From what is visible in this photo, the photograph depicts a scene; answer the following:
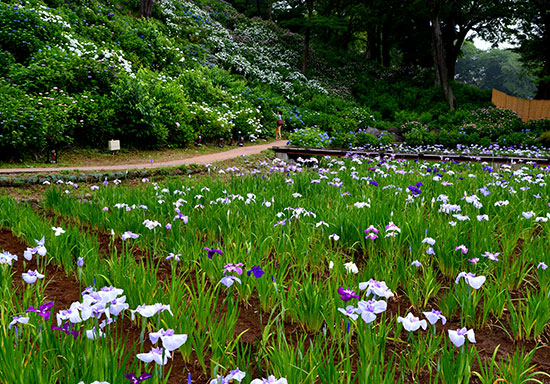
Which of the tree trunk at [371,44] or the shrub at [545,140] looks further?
the tree trunk at [371,44]

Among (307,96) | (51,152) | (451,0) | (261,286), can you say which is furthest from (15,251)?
(451,0)

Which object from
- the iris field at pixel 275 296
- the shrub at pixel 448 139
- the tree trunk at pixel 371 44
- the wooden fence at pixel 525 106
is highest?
the tree trunk at pixel 371 44

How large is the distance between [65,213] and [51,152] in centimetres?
457

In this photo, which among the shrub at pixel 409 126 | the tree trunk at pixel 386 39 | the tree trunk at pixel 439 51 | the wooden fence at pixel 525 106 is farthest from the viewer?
the tree trunk at pixel 386 39

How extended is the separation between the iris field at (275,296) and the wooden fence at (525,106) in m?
20.0

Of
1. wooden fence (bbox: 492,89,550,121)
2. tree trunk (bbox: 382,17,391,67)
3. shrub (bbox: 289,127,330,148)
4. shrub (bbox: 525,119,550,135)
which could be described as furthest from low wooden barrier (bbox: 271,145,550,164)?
tree trunk (bbox: 382,17,391,67)

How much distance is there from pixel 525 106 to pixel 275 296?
2436cm

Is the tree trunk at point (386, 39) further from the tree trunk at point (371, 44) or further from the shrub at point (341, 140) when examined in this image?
the shrub at point (341, 140)

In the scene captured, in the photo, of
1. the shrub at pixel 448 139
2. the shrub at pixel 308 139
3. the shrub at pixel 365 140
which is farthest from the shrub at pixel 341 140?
the shrub at pixel 448 139

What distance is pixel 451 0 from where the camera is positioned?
74.3ft

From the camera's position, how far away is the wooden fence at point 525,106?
20.6 metres

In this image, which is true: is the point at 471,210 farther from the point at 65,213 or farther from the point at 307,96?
the point at 307,96

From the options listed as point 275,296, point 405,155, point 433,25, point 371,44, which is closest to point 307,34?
point 433,25

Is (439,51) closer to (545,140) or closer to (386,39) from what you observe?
(545,140)
